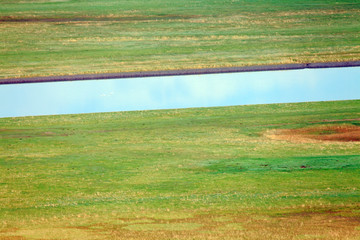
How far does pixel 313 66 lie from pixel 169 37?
351 inches

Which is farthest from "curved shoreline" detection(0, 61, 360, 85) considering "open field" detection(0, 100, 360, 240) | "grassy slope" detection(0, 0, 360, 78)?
"open field" detection(0, 100, 360, 240)

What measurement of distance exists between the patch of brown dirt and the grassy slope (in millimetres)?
8482

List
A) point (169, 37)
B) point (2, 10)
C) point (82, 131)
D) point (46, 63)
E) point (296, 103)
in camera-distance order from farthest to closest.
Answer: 1. point (2, 10)
2. point (169, 37)
3. point (46, 63)
4. point (296, 103)
5. point (82, 131)

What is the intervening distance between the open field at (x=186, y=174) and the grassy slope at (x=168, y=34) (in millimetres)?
6793

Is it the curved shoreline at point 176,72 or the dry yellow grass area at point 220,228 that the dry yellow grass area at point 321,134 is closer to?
the dry yellow grass area at point 220,228

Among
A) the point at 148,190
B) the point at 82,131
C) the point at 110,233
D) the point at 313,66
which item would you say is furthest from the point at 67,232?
the point at 313,66

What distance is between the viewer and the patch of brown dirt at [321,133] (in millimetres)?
16641

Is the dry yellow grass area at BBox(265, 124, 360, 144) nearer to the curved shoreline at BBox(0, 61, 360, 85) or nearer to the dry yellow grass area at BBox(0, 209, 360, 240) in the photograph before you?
the dry yellow grass area at BBox(0, 209, 360, 240)

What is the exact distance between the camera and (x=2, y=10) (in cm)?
3675

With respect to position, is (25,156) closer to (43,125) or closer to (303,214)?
(43,125)

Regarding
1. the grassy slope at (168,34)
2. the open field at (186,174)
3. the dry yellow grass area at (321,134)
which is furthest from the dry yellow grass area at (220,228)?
the grassy slope at (168,34)

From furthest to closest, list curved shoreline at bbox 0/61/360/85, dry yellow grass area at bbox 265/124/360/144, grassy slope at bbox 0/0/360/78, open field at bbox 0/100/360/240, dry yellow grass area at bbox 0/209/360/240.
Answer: grassy slope at bbox 0/0/360/78
curved shoreline at bbox 0/61/360/85
dry yellow grass area at bbox 265/124/360/144
open field at bbox 0/100/360/240
dry yellow grass area at bbox 0/209/360/240

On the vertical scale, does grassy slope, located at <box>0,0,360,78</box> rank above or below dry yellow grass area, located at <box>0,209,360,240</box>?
above

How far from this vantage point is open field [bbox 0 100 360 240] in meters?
10.9
